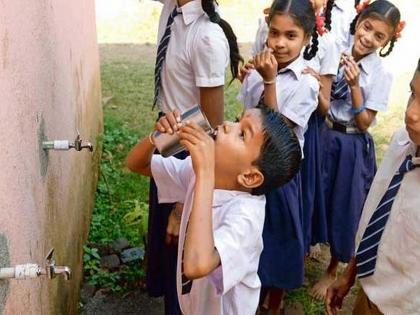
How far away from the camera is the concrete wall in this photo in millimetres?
1399

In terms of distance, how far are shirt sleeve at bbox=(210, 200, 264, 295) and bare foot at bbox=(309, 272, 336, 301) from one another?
163 cm

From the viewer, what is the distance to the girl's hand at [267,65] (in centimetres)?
221

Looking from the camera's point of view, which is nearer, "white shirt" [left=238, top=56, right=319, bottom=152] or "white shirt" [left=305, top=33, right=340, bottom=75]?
"white shirt" [left=238, top=56, right=319, bottom=152]

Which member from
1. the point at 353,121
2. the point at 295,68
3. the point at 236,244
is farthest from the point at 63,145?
the point at 353,121

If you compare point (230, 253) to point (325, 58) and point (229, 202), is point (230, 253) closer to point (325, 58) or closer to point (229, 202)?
point (229, 202)

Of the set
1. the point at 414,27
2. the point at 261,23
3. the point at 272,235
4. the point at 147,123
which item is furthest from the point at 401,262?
the point at 414,27

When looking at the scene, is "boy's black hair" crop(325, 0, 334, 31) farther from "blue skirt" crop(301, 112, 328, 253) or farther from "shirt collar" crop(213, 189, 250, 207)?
"shirt collar" crop(213, 189, 250, 207)

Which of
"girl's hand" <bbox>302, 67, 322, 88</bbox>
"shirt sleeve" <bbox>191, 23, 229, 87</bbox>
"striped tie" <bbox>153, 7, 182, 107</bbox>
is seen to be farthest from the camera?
"girl's hand" <bbox>302, 67, 322, 88</bbox>

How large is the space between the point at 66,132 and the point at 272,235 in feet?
3.38

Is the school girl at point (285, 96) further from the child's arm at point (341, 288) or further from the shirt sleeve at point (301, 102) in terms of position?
the child's arm at point (341, 288)

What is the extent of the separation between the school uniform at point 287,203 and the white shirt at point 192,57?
333 mm

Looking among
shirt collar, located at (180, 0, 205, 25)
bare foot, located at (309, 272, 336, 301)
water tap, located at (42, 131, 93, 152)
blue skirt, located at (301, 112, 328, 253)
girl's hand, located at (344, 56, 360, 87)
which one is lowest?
bare foot, located at (309, 272, 336, 301)

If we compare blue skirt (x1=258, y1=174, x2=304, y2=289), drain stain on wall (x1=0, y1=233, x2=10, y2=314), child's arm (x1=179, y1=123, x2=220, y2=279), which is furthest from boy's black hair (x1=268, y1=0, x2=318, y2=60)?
drain stain on wall (x1=0, y1=233, x2=10, y2=314)

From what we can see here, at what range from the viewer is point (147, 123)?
500cm
